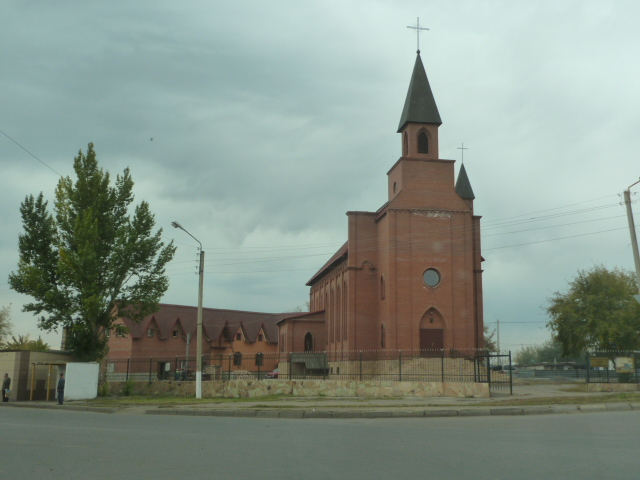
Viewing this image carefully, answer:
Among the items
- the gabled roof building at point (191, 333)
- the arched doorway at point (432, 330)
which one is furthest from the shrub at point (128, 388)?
the gabled roof building at point (191, 333)

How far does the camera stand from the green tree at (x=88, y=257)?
1292 inches

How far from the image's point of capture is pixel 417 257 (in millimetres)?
42656

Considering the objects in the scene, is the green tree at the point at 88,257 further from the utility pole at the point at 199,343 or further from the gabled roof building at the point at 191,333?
the gabled roof building at the point at 191,333

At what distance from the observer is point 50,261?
34.5 metres

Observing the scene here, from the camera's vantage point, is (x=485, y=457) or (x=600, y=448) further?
(x=600, y=448)

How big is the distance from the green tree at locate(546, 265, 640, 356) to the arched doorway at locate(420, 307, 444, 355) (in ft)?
27.2

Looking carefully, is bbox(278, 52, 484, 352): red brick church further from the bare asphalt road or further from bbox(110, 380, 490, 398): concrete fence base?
the bare asphalt road

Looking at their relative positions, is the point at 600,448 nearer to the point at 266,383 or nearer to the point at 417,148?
the point at 266,383

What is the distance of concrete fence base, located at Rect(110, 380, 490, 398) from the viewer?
26406mm

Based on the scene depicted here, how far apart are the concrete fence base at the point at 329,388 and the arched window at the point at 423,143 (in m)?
21.1

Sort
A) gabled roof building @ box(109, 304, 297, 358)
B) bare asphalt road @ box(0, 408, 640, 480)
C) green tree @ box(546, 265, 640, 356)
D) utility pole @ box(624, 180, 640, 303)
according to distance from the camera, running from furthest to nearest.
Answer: gabled roof building @ box(109, 304, 297, 358), green tree @ box(546, 265, 640, 356), utility pole @ box(624, 180, 640, 303), bare asphalt road @ box(0, 408, 640, 480)

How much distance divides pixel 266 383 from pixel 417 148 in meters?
22.1

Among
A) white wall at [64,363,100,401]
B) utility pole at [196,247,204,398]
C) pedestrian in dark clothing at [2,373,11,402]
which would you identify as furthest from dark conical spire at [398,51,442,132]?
pedestrian in dark clothing at [2,373,11,402]

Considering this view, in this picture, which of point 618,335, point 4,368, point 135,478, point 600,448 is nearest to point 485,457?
point 600,448
